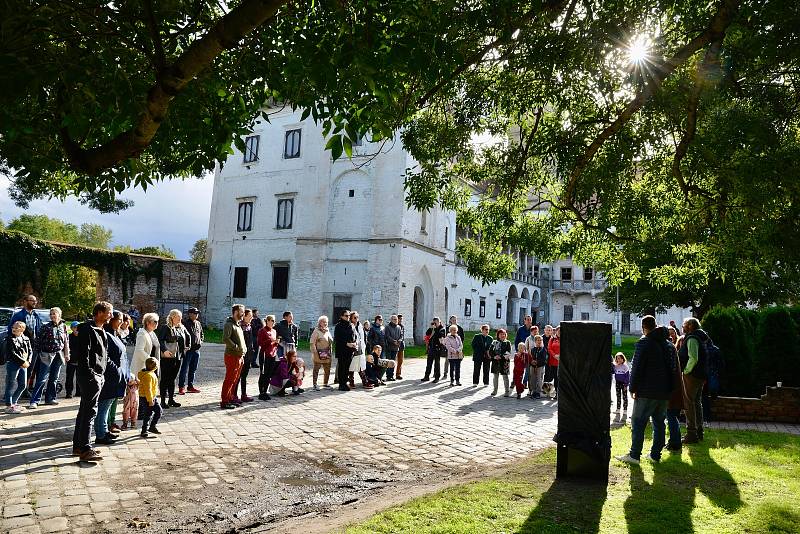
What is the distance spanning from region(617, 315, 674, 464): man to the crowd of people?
0.04ft


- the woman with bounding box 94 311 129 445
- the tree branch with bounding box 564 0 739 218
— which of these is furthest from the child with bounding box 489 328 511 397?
the woman with bounding box 94 311 129 445

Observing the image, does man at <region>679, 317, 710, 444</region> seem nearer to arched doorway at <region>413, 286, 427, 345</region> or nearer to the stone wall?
arched doorway at <region>413, 286, 427, 345</region>

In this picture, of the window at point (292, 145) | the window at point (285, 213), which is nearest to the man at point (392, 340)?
the window at point (285, 213)

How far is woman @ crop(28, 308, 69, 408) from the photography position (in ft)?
31.9

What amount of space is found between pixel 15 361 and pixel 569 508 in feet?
29.6

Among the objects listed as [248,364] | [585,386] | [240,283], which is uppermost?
[240,283]

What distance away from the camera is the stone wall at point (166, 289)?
31344mm

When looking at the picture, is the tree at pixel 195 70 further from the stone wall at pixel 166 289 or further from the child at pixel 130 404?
the stone wall at pixel 166 289

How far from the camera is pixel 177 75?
4031 mm

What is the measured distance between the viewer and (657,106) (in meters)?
8.02

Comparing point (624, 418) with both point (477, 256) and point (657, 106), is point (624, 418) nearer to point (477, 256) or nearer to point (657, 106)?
point (477, 256)

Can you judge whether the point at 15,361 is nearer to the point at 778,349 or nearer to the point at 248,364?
the point at 248,364

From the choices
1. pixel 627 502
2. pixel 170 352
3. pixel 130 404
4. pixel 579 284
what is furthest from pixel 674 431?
pixel 579 284

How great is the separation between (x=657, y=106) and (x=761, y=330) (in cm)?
719
